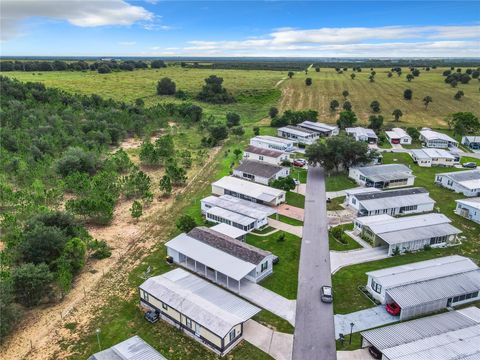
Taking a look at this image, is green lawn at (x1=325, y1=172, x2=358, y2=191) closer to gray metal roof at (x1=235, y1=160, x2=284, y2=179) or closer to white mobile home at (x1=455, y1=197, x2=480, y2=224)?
gray metal roof at (x1=235, y1=160, x2=284, y2=179)

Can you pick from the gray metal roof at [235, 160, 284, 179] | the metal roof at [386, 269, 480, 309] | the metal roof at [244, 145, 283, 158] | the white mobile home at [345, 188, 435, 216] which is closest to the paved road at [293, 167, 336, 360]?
the white mobile home at [345, 188, 435, 216]

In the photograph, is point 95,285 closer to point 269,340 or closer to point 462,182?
point 269,340

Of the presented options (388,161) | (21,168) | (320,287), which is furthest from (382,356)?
(21,168)

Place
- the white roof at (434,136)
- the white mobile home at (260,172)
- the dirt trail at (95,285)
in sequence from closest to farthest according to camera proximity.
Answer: the dirt trail at (95,285) → the white mobile home at (260,172) → the white roof at (434,136)

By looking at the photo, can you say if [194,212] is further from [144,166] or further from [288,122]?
[288,122]

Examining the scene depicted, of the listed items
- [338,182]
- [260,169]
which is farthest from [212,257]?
[338,182]

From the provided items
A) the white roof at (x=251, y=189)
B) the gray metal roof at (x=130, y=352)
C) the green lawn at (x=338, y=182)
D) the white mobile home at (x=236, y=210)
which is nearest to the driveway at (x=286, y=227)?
the white mobile home at (x=236, y=210)

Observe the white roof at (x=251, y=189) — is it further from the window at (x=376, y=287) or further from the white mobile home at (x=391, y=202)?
the window at (x=376, y=287)

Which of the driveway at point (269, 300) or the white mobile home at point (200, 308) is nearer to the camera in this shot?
the white mobile home at point (200, 308)
